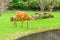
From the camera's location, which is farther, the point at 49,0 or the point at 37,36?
the point at 49,0

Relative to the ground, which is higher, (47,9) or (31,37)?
(31,37)

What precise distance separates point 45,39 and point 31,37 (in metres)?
0.51

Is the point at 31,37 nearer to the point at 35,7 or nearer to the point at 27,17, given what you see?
the point at 27,17

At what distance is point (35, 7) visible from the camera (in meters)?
20.0

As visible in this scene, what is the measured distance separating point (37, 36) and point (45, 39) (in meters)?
0.30

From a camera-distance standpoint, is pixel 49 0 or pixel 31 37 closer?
pixel 31 37

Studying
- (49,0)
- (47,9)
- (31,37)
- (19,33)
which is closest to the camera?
(31,37)

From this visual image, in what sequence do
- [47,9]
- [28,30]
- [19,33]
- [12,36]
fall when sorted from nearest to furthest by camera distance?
1. [12,36]
2. [19,33]
3. [28,30]
4. [47,9]

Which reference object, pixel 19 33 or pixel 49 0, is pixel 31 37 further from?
pixel 49 0

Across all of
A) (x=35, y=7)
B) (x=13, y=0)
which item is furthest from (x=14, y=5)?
(x=35, y=7)

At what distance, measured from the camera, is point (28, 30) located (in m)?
10.5

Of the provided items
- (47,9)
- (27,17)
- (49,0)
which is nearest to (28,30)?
(27,17)

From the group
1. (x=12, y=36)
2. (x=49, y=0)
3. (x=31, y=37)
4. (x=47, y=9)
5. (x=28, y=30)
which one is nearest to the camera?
(x=31, y=37)

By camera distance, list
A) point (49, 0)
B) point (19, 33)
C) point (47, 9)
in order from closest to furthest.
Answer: point (19, 33) < point (49, 0) < point (47, 9)
